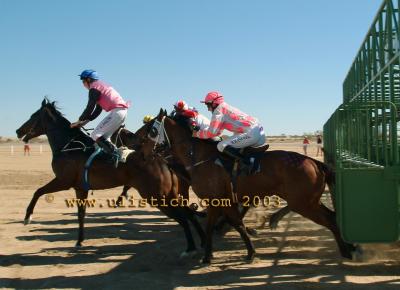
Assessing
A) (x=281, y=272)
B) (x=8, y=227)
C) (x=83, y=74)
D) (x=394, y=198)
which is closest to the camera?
(x=394, y=198)

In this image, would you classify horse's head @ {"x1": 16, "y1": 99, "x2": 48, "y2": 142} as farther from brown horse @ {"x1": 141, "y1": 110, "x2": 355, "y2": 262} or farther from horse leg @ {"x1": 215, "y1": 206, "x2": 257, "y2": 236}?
horse leg @ {"x1": 215, "y1": 206, "x2": 257, "y2": 236}

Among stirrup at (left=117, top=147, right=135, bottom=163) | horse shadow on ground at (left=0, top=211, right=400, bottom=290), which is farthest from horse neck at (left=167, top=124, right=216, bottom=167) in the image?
horse shadow on ground at (left=0, top=211, right=400, bottom=290)

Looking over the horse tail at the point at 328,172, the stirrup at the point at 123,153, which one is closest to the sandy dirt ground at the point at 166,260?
the horse tail at the point at 328,172

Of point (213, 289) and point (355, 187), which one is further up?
point (355, 187)

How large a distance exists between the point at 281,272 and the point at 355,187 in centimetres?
150

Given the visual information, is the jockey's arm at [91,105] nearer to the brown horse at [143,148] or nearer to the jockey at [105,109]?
the jockey at [105,109]

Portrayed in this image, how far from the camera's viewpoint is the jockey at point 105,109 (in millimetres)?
7285

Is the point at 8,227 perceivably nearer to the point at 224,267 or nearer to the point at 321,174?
the point at 224,267

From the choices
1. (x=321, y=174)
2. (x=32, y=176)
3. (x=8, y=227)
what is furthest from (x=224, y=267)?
(x=32, y=176)

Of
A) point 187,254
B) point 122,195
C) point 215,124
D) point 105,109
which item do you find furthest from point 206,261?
point 122,195

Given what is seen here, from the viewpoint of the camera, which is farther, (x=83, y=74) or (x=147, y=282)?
(x=83, y=74)

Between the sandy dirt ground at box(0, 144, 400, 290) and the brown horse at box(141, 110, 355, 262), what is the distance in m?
0.45

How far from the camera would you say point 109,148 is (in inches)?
286

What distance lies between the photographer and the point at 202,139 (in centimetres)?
673
